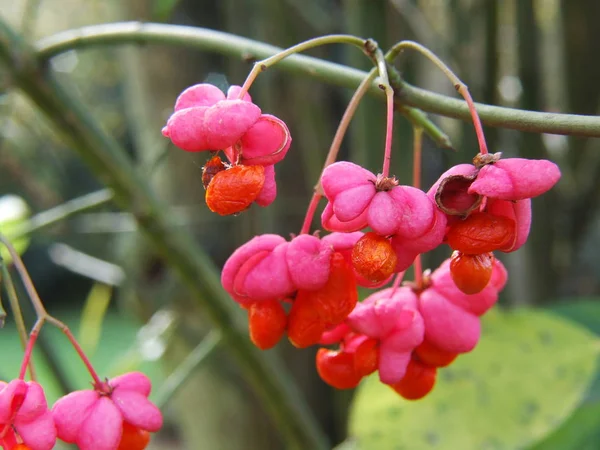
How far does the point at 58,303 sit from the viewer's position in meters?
6.55

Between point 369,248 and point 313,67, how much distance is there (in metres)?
0.13

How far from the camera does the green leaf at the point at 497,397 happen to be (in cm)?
68

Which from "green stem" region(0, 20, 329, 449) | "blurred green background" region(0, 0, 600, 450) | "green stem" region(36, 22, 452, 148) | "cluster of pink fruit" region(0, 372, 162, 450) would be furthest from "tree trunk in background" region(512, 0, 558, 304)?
"cluster of pink fruit" region(0, 372, 162, 450)

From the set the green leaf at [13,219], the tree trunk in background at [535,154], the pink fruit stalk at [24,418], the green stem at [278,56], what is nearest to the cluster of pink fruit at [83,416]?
the pink fruit stalk at [24,418]

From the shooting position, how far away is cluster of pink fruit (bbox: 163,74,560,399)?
381 millimetres

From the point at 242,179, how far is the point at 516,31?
84 centimetres

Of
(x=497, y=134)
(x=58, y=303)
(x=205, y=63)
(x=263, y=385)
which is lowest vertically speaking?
(x=58, y=303)

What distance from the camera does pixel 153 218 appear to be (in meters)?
0.77

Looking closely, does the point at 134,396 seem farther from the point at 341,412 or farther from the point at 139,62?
the point at 139,62

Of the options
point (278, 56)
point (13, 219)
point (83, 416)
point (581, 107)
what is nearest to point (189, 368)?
point (13, 219)

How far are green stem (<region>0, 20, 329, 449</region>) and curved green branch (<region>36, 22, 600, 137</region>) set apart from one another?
31mm

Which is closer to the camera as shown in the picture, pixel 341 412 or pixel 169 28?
pixel 169 28

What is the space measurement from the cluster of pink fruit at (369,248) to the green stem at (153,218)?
319mm

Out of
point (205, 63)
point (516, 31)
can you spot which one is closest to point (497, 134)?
point (516, 31)
